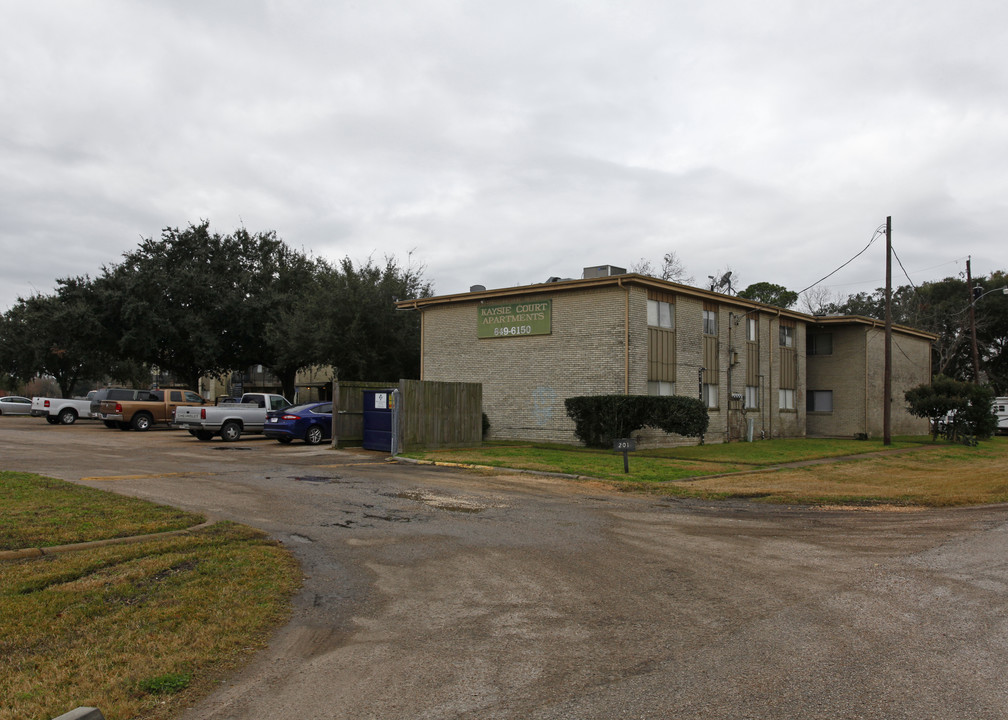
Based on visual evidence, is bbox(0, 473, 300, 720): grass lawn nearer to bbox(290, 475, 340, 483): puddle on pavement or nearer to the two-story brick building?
bbox(290, 475, 340, 483): puddle on pavement

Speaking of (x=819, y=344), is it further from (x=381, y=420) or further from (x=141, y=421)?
(x=141, y=421)

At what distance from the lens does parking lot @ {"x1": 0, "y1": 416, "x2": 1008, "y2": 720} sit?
4387 millimetres

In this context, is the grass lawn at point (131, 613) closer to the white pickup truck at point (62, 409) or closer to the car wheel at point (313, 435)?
the car wheel at point (313, 435)

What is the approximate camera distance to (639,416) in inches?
906

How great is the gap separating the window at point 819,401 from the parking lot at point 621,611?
24.7 m

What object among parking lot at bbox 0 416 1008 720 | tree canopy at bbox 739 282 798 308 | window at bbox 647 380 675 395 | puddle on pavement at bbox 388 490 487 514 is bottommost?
parking lot at bbox 0 416 1008 720

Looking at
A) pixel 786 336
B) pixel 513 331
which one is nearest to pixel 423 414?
pixel 513 331

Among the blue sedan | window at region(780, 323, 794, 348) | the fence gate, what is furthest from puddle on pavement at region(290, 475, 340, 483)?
window at region(780, 323, 794, 348)

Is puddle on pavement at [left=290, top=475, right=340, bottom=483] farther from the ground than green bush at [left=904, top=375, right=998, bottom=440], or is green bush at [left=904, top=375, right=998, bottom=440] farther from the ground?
green bush at [left=904, top=375, right=998, bottom=440]

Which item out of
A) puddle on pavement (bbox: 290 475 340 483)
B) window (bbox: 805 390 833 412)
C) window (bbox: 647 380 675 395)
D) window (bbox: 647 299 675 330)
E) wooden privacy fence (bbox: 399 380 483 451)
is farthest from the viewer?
window (bbox: 805 390 833 412)

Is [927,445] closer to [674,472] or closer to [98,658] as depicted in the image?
[674,472]

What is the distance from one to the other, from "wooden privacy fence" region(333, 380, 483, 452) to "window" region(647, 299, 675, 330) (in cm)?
632

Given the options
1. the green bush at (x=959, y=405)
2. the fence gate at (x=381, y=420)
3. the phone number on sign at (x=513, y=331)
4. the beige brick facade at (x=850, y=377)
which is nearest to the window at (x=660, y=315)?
the phone number on sign at (x=513, y=331)

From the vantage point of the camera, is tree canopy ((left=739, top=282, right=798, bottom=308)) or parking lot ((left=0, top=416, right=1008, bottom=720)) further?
tree canopy ((left=739, top=282, right=798, bottom=308))
